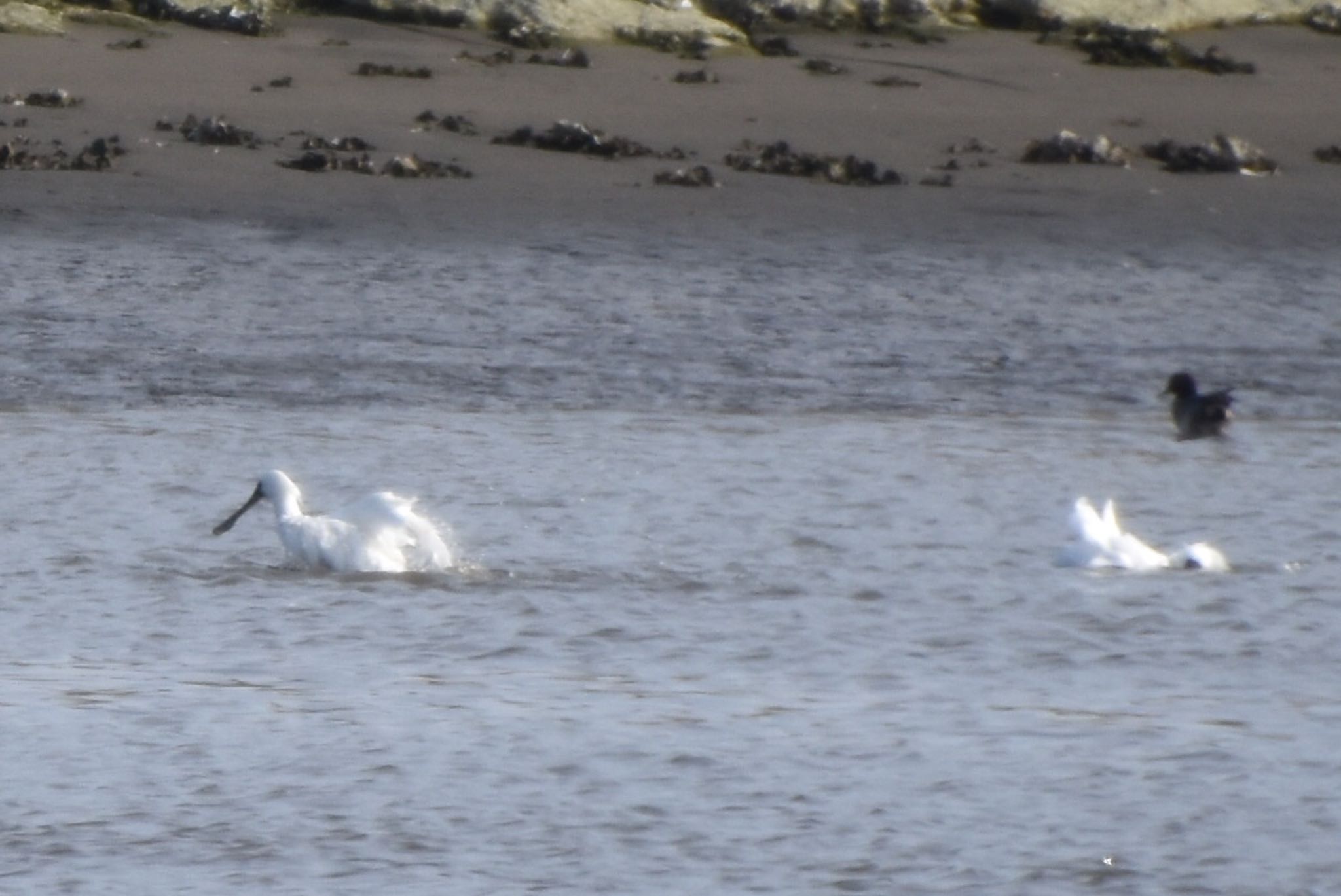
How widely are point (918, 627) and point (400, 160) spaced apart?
25.1 ft

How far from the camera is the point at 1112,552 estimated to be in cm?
753

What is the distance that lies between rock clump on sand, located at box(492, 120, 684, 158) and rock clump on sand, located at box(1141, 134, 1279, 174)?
8.89 ft

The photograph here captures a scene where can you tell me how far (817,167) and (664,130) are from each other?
1027 mm

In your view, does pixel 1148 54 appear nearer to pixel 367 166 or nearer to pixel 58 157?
pixel 367 166

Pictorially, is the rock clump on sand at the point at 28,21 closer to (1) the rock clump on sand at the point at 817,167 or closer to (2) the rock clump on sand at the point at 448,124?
(2) the rock clump on sand at the point at 448,124

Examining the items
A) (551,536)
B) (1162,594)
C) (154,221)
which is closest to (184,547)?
(551,536)

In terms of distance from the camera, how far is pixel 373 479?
907cm

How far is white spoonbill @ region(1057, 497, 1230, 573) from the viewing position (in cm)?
753

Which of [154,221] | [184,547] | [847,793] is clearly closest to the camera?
[847,793]

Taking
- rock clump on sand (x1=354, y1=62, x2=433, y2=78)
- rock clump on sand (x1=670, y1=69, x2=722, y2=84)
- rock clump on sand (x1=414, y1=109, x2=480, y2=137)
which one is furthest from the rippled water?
rock clump on sand (x1=670, y1=69, x2=722, y2=84)

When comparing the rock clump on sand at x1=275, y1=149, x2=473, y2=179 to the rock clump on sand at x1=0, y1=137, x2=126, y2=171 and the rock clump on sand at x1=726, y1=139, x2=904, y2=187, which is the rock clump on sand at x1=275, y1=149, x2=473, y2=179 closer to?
the rock clump on sand at x1=0, y1=137, x2=126, y2=171

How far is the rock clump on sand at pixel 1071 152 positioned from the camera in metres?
14.9

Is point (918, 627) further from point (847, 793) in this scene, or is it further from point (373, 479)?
point (373, 479)

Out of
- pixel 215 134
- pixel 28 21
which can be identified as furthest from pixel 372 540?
pixel 28 21
